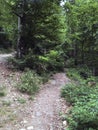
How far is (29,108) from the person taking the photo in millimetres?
7145

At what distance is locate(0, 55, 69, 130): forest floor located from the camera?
5970 mm

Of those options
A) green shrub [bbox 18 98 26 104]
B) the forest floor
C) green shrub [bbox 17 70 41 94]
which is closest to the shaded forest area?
green shrub [bbox 17 70 41 94]

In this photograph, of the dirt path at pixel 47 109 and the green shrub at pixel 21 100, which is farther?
the green shrub at pixel 21 100

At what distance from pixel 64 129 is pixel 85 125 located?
0.55m

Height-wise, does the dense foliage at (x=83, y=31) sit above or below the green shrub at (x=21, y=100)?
above

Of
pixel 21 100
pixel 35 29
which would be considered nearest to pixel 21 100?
pixel 21 100

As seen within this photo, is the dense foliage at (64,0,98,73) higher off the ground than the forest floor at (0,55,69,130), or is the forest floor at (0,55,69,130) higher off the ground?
the dense foliage at (64,0,98,73)

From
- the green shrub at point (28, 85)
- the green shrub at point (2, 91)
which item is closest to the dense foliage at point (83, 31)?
the green shrub at point (28, 85)

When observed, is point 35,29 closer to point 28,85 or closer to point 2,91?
point 28,85

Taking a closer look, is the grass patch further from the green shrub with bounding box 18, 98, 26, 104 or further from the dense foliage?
the dense foliage

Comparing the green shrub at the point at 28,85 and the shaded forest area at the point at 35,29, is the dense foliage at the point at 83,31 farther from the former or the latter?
the green shrub at the point at 28,85

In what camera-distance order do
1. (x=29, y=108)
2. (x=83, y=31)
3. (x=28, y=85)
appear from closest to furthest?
(x=29, y=108) → (x=28, y=85) → (x=83, y=31)

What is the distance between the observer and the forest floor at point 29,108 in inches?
235

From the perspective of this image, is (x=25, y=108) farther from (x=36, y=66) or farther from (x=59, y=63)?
(x=59, y=63)
